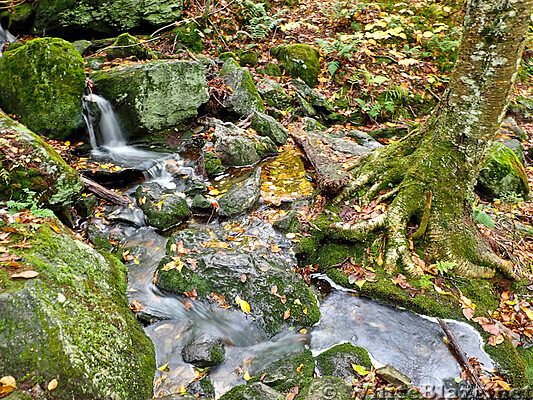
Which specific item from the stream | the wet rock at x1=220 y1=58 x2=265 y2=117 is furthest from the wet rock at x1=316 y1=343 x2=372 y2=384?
the wet rock at x1=220 y1=58 x2=265 y2=117

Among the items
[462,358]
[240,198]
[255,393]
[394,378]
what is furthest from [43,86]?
[462,358]

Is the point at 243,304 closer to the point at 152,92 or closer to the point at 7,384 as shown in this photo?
the point at 7,384

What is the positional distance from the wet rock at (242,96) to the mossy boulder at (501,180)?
5.83 meters

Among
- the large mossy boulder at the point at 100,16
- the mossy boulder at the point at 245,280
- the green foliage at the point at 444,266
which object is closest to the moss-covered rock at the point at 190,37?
the large mossy boulder at the point at 100,16

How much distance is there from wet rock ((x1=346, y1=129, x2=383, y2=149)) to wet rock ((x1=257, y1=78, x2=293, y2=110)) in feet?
7.19

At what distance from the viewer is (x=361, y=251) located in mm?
4613

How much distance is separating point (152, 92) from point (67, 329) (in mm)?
6522

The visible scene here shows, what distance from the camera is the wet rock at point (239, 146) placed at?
7617 mm

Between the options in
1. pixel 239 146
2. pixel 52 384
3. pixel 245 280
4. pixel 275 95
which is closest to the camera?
pixel 52 384

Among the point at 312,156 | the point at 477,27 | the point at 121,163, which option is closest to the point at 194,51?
the point at 121,163

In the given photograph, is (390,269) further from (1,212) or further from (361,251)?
(1,212)

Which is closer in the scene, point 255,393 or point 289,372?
point 255,393

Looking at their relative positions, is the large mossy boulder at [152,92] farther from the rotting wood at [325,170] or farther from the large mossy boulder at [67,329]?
the large mossy boulder at [67,329]

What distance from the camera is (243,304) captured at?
4.21 metres
